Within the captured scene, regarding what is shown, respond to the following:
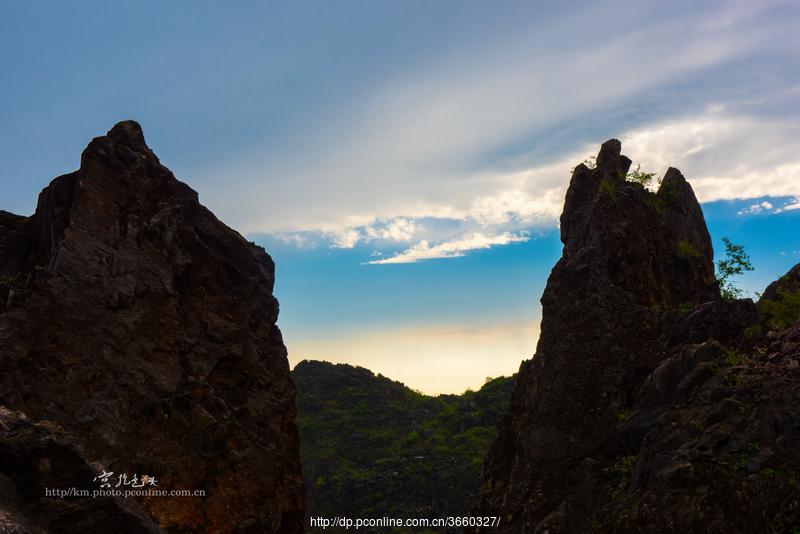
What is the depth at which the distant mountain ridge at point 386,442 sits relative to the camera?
64125 mm

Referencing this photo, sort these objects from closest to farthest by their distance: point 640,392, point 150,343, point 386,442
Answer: point 640,392, point 150,343, point 386,442

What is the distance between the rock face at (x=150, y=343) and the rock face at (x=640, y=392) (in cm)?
1139

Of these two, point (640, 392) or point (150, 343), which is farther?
point (150, 343)

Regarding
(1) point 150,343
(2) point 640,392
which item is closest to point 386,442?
(1) point 150,343

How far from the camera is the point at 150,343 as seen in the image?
83.4ft

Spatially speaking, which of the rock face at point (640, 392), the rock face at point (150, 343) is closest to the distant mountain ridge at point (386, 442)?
the rock face at point (150, 343)

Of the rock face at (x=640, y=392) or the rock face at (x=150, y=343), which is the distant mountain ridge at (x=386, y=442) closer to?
the rock face at (x=150, y=343)

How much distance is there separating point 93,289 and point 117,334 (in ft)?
7.07

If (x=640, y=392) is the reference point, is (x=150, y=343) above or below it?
above

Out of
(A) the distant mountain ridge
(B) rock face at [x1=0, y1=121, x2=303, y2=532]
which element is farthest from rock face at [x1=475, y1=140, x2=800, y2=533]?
(A) the distant mountain ridge

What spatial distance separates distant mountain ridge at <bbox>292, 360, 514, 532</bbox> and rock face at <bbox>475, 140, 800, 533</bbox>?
3797 centimetres

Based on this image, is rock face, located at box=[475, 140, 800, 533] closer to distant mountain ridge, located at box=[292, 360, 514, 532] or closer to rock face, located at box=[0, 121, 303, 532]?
rock face, located at box=[0, 121, 303, 532]

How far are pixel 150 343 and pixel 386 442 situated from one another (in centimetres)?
6067

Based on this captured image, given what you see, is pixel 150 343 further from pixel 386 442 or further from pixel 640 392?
pixel 386 442
